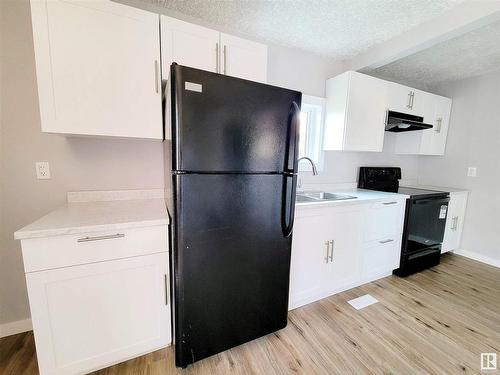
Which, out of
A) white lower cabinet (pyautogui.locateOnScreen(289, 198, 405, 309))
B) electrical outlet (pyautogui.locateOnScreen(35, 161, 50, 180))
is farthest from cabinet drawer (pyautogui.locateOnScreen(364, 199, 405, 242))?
electrical outlet (pyautogui.locateOnScreen(35, 161, 50, 180))

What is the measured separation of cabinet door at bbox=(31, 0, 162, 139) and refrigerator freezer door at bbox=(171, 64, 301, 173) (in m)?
0.42

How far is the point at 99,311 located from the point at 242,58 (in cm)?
183

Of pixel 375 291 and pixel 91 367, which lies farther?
pixel 375 291

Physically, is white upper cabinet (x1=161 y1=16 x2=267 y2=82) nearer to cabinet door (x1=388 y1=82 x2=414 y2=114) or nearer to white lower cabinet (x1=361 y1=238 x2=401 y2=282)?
cabinet door (x1=388 y1=82 x2=414 y2=114)

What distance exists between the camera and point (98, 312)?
1.18 meters

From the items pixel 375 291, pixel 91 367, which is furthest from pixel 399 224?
pixel 91 367

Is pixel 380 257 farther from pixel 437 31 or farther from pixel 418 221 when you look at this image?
pixel 437 31

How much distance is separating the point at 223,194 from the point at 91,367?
3.97 feet

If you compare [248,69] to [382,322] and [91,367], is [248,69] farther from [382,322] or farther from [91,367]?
[382,322]

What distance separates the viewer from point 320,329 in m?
1.65

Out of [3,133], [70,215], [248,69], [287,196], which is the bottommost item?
[70,215]

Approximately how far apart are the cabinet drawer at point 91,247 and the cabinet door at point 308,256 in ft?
3.32

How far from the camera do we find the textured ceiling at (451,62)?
6.52 ft

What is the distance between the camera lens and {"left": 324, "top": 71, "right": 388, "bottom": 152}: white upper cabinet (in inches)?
87.7
